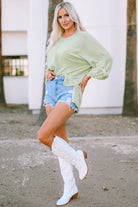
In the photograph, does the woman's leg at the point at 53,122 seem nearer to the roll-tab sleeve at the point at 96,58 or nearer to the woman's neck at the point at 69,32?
the roll-tab sleeve at the point at 96,58

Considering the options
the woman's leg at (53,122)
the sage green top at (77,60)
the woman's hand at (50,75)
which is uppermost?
the sage green top at (77,60)

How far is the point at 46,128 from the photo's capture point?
2.83 metres

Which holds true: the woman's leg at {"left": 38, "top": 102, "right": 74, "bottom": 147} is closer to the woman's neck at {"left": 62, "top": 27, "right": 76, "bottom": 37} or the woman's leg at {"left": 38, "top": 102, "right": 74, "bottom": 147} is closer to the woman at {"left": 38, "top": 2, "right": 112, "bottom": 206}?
the woman at {"left": 38, "top": 2, "right": 112, "bottom": 206}

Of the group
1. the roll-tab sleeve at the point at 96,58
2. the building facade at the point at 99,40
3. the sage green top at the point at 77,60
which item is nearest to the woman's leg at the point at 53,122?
the sage green top at the point at 77,60

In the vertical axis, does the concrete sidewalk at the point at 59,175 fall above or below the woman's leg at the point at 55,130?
below

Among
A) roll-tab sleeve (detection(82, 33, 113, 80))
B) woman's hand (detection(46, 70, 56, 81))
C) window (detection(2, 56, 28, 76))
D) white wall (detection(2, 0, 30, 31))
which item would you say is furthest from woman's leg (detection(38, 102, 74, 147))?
window (detection(2, 56, 28, 76))

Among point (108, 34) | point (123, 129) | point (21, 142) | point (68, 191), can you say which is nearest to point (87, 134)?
point (123, 129)

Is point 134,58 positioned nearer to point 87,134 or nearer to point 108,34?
point 108,34

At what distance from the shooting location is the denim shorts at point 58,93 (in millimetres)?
2939

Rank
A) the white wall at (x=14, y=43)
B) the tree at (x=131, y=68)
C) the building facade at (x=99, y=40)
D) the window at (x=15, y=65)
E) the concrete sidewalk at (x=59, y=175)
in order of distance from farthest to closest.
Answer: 1. the window at (x=15, y=65)
2. the white wall at (x=14, y=43)
3. the building facade at (x=99, y=40)
4. the tree at (x=131, y=68)
5. the concrete sidewalk at (x=59, y=175)

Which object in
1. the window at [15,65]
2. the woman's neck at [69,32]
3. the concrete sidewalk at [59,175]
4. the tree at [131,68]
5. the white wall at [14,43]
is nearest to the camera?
the woman's neck at [69,32]

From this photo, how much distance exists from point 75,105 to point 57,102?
0.58 ft

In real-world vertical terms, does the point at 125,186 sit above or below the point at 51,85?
below

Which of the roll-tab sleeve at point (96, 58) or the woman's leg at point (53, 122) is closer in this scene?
the woman's leg at point (53, 122)
